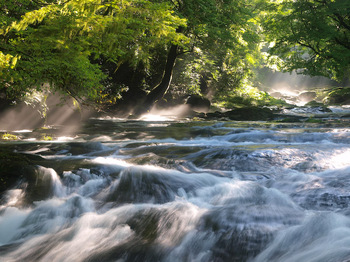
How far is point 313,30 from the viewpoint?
57.9ft

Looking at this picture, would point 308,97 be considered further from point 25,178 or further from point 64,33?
point 25,178

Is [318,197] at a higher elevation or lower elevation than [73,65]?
lower

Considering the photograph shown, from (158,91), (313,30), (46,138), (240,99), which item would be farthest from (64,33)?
(240,99)

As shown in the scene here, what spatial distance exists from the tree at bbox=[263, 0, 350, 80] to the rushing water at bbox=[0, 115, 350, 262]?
44.5 ft

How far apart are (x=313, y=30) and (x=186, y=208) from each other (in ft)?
56.6

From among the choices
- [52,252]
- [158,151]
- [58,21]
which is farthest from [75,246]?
[58,21]

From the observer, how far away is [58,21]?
5.70 metres

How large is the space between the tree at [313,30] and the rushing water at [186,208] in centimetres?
1356

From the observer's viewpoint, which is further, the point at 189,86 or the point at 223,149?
the point at 189,86

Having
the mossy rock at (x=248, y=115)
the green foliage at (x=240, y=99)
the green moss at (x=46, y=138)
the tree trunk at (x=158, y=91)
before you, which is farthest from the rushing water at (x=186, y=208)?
the green foliage at (x=240, y=99)

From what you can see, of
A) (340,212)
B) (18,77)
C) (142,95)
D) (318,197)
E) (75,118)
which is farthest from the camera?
(142,95)

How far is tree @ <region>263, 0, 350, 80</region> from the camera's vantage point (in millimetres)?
17188

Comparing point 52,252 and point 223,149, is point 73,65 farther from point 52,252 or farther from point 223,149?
point 52,252

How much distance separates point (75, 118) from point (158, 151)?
7.90m
